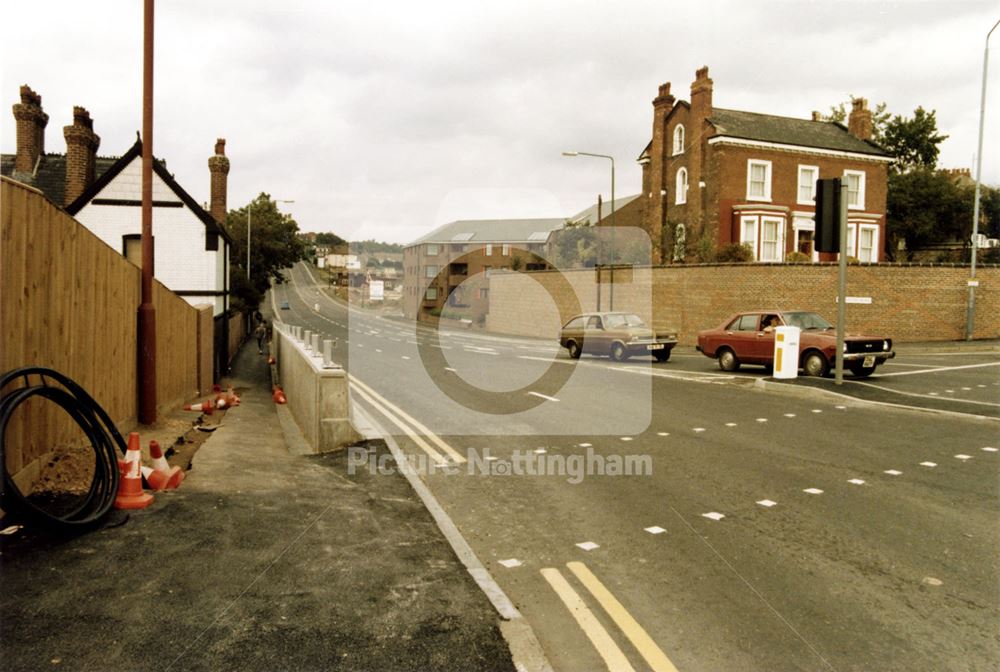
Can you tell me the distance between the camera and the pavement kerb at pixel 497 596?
3.97 metres

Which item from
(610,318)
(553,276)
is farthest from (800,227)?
(610,318)

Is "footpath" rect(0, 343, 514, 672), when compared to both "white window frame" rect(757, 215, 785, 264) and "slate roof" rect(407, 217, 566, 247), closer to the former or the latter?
"white window frame" rect(757, 215, 785, 264)

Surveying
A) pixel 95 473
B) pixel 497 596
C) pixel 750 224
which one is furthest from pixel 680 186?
pixel 497 596

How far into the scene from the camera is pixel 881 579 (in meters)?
5.19

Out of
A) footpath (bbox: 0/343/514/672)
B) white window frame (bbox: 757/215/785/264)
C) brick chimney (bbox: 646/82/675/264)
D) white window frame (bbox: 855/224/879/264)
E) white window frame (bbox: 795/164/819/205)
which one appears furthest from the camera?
brick chimney (bbox: 646/82/675/264)

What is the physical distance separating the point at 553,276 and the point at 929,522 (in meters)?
44.0

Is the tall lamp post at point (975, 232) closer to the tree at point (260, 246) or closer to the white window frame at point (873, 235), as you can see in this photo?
the white window frame at point (873, 235)

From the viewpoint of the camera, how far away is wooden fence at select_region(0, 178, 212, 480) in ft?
19.7

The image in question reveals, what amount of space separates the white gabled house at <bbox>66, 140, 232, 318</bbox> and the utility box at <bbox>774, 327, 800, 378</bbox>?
64.7 ft

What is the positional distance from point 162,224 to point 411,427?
18351mm

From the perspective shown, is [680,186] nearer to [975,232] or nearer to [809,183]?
[809,183]

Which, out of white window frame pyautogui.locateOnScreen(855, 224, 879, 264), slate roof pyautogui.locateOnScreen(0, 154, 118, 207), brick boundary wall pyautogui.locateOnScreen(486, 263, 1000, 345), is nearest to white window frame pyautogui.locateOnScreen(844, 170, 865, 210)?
white window frame pyautogui.locateOnScreen(855, 224, 879, 264)

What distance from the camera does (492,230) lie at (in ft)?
317

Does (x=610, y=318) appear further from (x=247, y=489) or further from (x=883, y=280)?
(x=247, y=489)
